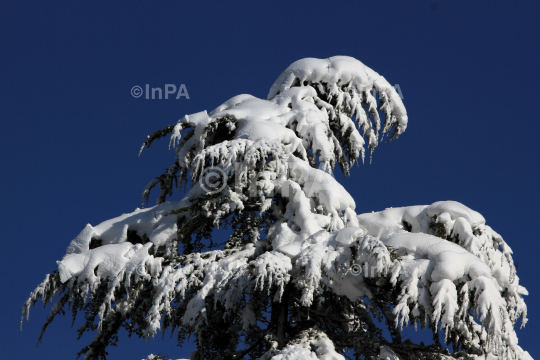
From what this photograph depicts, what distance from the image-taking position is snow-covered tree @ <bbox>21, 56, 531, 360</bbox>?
6852mm

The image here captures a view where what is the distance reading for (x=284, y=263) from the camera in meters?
7.05

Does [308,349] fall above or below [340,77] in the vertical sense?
below

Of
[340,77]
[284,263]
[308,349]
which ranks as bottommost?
[308,349]

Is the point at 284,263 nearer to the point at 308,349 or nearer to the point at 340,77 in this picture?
the point at 308,349

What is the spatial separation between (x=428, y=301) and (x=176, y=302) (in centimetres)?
313

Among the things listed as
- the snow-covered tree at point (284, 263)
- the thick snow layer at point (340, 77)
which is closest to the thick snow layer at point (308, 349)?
the snow-covered tree at point (284, 263)

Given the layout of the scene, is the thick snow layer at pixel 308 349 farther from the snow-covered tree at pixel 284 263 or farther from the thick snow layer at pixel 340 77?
the thick snow layer at pixel 340 77

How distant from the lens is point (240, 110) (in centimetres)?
975

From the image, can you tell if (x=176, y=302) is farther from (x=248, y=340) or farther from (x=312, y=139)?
(x=312, y=139)

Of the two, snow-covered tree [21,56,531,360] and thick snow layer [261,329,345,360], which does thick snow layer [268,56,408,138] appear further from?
thick snow layer [261,329,345,360]

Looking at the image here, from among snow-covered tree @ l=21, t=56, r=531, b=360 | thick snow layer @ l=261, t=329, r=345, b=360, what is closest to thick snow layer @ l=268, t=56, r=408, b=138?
snow-covered tree @ l=21, t=56, r=531, b=360

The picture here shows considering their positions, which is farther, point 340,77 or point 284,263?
point 340,77

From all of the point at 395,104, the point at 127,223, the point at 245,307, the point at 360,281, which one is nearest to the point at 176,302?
the point at 245,307

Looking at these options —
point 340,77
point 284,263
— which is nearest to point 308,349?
point 284,263
